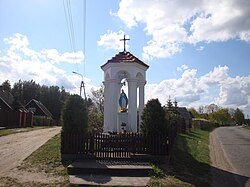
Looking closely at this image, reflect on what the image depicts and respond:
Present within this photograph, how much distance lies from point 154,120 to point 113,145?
1.97 metres

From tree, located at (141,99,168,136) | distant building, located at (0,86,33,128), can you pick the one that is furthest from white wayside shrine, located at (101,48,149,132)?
distant building, located at (0,86,33,128)

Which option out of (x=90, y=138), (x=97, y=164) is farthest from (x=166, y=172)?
(x=90, y=138)

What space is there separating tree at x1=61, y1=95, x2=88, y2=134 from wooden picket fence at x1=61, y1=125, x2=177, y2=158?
368 mm

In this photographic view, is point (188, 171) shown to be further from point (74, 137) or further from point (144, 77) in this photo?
point (144, 77)

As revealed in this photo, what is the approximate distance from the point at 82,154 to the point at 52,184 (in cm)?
322

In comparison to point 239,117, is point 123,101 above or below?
below

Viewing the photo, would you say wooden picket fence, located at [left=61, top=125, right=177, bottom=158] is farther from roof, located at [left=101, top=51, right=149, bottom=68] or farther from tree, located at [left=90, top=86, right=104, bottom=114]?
tree, located at [left=90, top=86, right=104, bottom=114]

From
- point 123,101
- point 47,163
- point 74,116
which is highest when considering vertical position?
point 123,101

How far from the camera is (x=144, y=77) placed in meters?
17.0

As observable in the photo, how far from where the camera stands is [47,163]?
11102mm

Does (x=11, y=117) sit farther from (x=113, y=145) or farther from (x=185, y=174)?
(x=185, y=174)

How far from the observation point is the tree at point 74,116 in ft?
40.0

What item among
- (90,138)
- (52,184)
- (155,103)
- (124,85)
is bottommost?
(52,184)

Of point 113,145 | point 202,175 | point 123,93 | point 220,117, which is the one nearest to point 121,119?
point 123,93
